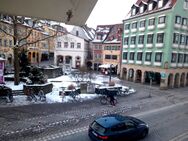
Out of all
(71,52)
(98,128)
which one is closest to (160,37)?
(98,128)

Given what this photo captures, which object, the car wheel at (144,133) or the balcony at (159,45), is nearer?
the car wheel at (144,133)

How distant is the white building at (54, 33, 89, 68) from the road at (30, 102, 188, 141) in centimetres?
3865

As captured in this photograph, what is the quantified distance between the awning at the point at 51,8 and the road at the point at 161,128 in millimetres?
10207

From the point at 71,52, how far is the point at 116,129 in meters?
47.8

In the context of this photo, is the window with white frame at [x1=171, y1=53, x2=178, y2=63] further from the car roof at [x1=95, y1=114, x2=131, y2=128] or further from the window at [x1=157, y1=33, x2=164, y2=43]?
the car roof at [x1=95, y1=114, x2=131, y2=128]

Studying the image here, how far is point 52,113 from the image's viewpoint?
17.6 m

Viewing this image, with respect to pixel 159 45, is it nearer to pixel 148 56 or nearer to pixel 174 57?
pixel 148 56

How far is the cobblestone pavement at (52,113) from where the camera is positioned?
1398 centimetres

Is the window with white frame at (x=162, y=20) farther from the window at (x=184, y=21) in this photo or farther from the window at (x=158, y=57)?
the window at (x=158, y=57)

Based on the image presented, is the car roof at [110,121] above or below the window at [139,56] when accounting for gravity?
below

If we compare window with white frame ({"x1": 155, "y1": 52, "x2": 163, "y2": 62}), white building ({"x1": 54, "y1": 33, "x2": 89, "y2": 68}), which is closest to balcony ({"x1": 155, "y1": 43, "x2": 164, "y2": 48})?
window with white frame ({"x1": 155, "y1": 52, "x2": 163, "y2": 62})

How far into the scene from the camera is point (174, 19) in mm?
33000

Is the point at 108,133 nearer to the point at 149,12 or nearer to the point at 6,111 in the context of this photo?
the point at 6,111

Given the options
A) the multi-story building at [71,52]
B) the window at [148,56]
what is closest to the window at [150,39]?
the window at [148,56]
